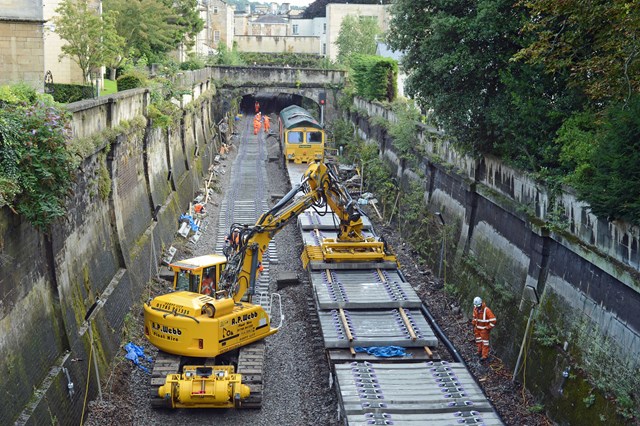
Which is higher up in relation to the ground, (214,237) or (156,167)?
(156,167)

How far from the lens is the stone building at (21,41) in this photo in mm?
22000

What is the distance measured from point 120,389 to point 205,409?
5.83 ft

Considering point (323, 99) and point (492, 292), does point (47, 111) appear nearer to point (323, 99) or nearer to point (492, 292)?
point (492, 292)

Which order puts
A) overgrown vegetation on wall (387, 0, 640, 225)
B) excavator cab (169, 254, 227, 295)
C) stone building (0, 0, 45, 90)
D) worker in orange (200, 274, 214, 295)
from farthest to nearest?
stone building (0, 0, 45, 90)
worker in orange (200, 274, 214, 295)
excavator cab (169, 254, 227, 295)
overgrown vegetation on wall (387, 0, 640, 225)

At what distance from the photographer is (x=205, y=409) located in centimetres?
1313

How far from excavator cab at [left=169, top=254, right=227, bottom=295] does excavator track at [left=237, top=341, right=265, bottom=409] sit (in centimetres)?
161

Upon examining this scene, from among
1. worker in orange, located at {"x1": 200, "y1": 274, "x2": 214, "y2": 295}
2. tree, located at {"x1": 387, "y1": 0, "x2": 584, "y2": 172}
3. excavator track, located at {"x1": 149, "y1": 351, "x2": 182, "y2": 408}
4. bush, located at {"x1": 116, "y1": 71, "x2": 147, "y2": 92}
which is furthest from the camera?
bush, located at {"x1": 116, "y1": 71, "x2": 147, "y2": 92}

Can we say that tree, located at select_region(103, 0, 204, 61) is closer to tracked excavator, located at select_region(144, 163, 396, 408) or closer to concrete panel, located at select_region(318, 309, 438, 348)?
tracked excavator, located at select_region(144, 163, 396, 408)

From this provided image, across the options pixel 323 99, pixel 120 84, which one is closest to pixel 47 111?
pixel 120 84

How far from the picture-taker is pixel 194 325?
524 inches

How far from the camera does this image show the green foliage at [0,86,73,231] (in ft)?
34.2

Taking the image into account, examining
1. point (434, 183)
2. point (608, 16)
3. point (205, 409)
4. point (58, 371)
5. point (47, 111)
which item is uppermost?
point (608, 16)

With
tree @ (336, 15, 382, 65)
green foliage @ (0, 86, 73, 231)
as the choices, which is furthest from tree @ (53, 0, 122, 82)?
tree @ (336, 15, 382, 65)

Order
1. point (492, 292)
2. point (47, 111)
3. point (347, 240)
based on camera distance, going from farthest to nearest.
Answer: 1. point (347, 240)
2. point (492, 292)
3. point (47, 111)
